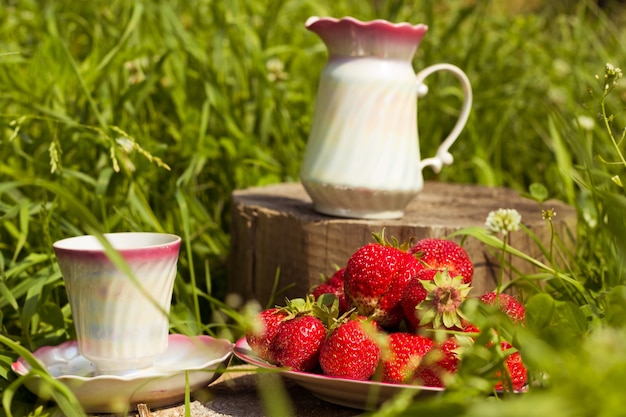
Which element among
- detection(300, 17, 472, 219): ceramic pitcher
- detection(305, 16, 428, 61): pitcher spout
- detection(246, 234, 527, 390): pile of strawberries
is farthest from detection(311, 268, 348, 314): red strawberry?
detection(305, 16, 428, 61): pitcher spout

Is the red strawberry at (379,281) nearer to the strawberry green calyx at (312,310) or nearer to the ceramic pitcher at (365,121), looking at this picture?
the strawberry green calyx at (312,310)

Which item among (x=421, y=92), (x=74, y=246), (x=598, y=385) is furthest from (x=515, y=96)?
(x=598, y=385)

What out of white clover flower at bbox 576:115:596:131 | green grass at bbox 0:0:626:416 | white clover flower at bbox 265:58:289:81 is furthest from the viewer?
white clover flower at bbox 265:58:289:81

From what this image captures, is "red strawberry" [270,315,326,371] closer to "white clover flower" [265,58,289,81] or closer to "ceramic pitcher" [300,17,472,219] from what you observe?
"ceramic pitcher" [300,17,472,219]

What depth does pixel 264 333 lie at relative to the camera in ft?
4.51

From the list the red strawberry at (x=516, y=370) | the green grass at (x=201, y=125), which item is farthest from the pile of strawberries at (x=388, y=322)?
the green grass at (x=201, y=125)

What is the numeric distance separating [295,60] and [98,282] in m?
1.85

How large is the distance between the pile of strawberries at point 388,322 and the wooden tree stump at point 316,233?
37 centimetres

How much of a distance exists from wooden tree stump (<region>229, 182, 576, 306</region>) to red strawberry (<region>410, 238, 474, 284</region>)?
30 cm

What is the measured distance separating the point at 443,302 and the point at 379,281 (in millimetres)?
136

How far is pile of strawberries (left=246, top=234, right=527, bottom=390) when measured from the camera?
1274 millimetres

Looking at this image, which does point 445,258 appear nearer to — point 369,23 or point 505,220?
point 505,220

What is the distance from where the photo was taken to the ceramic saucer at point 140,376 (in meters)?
1.30

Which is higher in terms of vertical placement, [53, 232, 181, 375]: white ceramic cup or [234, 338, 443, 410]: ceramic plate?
[53, 232, 181, 375]: white ceramic cup
